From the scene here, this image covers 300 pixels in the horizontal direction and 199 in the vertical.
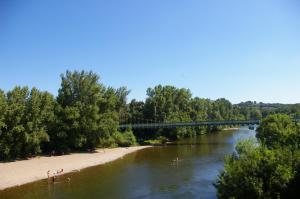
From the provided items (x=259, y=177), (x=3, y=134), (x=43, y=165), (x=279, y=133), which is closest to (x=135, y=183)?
(x=43, y=165)

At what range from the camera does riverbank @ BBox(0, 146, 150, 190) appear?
47.7 meters

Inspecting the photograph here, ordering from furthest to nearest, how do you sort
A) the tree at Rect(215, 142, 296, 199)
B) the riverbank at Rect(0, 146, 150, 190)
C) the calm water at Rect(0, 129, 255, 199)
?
the riverbank at Rect(0, 146, 150, 190)
the calm water at Rect(0, 129, 255, 199)
the tree at Rect(215, 142, 296, 199)

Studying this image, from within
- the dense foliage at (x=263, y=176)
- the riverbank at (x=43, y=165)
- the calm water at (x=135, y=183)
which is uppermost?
the dense foliage at (x=263, y=176)

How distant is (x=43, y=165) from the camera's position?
190 ft

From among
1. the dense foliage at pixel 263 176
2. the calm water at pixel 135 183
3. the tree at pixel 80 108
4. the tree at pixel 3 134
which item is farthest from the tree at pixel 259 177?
the tree at pixel 80 108

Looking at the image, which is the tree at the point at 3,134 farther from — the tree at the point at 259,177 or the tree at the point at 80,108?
the tree at the point at 259,177

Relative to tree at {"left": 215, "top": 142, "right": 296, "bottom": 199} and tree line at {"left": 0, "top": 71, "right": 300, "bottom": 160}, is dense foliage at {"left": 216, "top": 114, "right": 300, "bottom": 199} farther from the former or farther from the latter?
tree line at {"left": 0, "top": 71, "right": 300, "bottom": 160}

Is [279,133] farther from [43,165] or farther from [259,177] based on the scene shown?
[43,165]

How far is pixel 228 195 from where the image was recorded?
28328mm

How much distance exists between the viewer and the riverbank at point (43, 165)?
47659mm

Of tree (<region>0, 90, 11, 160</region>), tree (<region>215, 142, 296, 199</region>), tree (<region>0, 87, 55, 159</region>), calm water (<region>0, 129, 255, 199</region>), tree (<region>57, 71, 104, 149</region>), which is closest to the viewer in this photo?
tree (<region>215, 142, 296, 199</region>)

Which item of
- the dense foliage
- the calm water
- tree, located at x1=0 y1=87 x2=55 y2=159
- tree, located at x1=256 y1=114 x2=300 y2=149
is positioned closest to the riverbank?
the calm water

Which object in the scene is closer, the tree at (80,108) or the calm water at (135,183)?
the calm water at (135,183)

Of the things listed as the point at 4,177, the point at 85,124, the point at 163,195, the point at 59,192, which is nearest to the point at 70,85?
the point at 85,124
